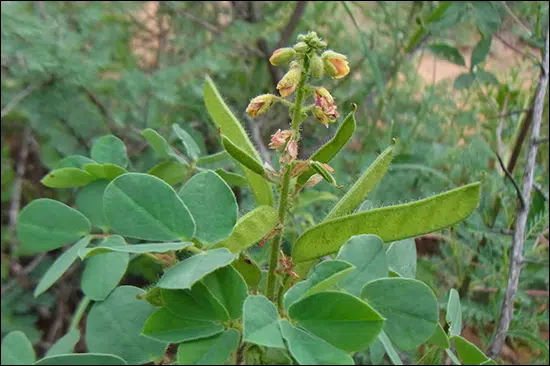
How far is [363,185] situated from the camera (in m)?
0.53

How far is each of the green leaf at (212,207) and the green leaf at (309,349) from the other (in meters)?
0.11

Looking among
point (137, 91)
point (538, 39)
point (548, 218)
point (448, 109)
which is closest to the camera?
point (548, 218)

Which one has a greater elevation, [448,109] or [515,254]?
[448,109]

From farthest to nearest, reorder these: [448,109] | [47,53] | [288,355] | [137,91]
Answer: [448,109], [137,91], [47,53], [288,355]

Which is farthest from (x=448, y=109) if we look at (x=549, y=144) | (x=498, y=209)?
(x=498, y=209)

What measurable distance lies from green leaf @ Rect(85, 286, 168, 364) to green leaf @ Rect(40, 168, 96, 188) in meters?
0.22

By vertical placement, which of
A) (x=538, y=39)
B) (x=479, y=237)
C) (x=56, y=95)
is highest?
(x=538, y=39)

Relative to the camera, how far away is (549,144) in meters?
1.58

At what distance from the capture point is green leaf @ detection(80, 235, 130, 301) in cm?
54

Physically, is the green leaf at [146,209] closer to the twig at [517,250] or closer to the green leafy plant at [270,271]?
the green leafy plant at [270,271]

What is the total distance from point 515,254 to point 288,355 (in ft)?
1.91

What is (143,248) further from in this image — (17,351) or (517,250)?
(517,250)

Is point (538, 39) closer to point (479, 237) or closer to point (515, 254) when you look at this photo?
point (479, 237)

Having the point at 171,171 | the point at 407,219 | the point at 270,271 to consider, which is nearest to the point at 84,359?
the point at 270,271
